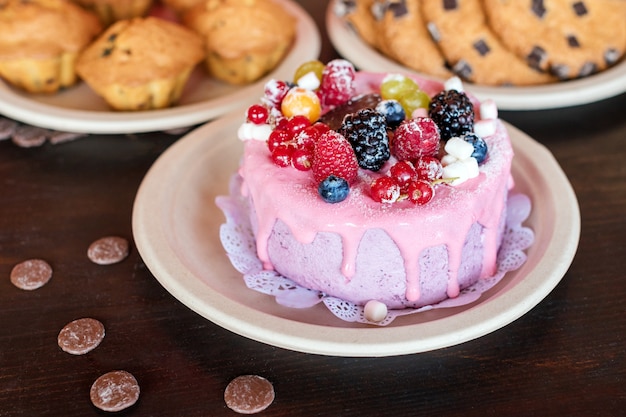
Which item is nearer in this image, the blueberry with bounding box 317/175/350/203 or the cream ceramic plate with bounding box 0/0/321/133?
the blueberry with bounding box 317/175/350/203

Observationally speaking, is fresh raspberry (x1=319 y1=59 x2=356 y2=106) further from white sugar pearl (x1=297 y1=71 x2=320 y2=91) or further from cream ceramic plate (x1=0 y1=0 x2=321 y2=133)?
cream ceramic plate (x1=0 y1=0 x2=321 y2=133)

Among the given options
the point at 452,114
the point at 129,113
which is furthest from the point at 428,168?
the point at 129,113

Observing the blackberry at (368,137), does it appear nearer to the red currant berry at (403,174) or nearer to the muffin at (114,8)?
the red currant berry at (403,174)

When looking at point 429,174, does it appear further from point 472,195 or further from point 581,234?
point 581,234

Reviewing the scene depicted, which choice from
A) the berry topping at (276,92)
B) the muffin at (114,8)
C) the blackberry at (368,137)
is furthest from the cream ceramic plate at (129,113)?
the blackberry at (368,137)

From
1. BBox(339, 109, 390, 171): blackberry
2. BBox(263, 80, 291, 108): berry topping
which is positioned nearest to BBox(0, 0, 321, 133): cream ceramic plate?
BBox(263, 80, 291, 108): berry topping

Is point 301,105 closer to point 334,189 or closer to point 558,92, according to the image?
point 334,189
